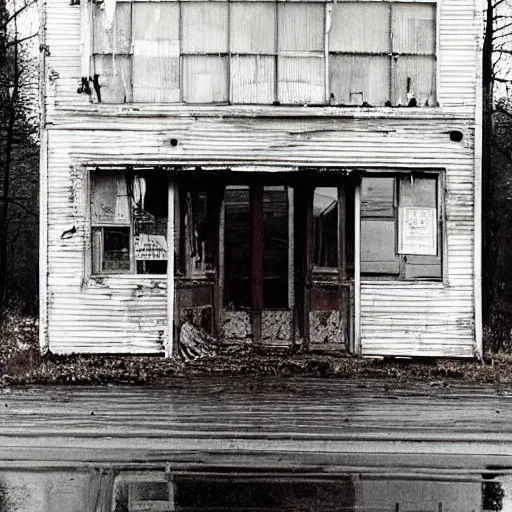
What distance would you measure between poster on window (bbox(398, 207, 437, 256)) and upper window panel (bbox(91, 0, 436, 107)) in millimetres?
1875

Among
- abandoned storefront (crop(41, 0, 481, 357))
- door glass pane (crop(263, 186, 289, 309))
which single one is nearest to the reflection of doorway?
door glass pane (crop(263, 186, 289, 309))

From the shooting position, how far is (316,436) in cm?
938

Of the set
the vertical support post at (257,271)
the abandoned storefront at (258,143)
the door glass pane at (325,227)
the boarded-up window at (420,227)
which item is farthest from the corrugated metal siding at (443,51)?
the vertical support post at (257,271)

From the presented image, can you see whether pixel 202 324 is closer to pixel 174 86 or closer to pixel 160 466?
pixel 174 86

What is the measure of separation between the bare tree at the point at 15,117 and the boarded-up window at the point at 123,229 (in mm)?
9611

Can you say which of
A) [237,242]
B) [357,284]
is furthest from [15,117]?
[357,284]

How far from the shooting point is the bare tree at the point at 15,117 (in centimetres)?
2833

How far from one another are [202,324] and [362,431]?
757 centimetres

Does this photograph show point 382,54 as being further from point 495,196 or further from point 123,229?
point 495,196

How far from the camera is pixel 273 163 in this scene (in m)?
15.9

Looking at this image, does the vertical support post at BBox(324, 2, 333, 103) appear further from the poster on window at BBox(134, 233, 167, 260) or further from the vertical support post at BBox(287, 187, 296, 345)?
the poster on window at BBox(134, 233, 167, 260)

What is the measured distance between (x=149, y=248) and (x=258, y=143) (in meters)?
2.60

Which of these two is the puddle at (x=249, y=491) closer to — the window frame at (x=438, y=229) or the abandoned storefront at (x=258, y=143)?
the abandoned storefront at (x=258, y=143)

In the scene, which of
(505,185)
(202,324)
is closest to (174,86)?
(202,324)
